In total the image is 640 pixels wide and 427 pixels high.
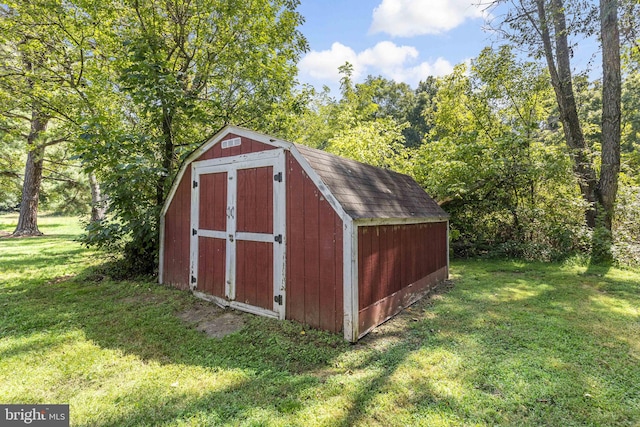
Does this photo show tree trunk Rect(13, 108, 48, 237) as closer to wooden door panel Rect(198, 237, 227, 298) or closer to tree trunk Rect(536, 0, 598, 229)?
wooden door panel Rect(198, 237, 227, 298)

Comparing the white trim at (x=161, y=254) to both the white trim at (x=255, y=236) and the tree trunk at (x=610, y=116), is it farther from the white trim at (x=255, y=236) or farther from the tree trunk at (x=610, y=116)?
the tree trunk at (x=610, y=116)

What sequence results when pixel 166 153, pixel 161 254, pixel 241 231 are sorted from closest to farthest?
pixel 241 231 → pixel 161 254 → pixel 166 153

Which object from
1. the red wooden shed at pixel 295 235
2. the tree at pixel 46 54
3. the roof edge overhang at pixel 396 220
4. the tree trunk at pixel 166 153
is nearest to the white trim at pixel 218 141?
the red wooden shed at pixel 295 235

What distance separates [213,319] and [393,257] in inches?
108

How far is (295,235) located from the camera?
13.1 ft

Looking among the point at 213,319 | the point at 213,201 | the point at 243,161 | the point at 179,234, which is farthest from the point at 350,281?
the point at 179,234

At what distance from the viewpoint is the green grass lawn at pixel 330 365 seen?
2303 mm

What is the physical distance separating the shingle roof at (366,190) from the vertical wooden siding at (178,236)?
2.67 meters

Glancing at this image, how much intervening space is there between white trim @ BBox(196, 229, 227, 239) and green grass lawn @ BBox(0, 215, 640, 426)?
114 cm

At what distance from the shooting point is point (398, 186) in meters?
5.94

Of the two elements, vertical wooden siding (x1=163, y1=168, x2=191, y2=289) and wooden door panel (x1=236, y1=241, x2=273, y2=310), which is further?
vertical wooden siding (x1=163, y1=168, x2=191, y2=289)

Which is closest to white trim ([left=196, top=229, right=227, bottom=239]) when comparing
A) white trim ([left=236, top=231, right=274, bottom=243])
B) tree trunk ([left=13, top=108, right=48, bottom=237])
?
white trim ([left=236, top=231, right=274, bottom=243])

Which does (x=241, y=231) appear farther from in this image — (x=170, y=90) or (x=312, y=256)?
(x=170, y=90)

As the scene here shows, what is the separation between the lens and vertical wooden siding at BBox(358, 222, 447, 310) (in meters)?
3.74
